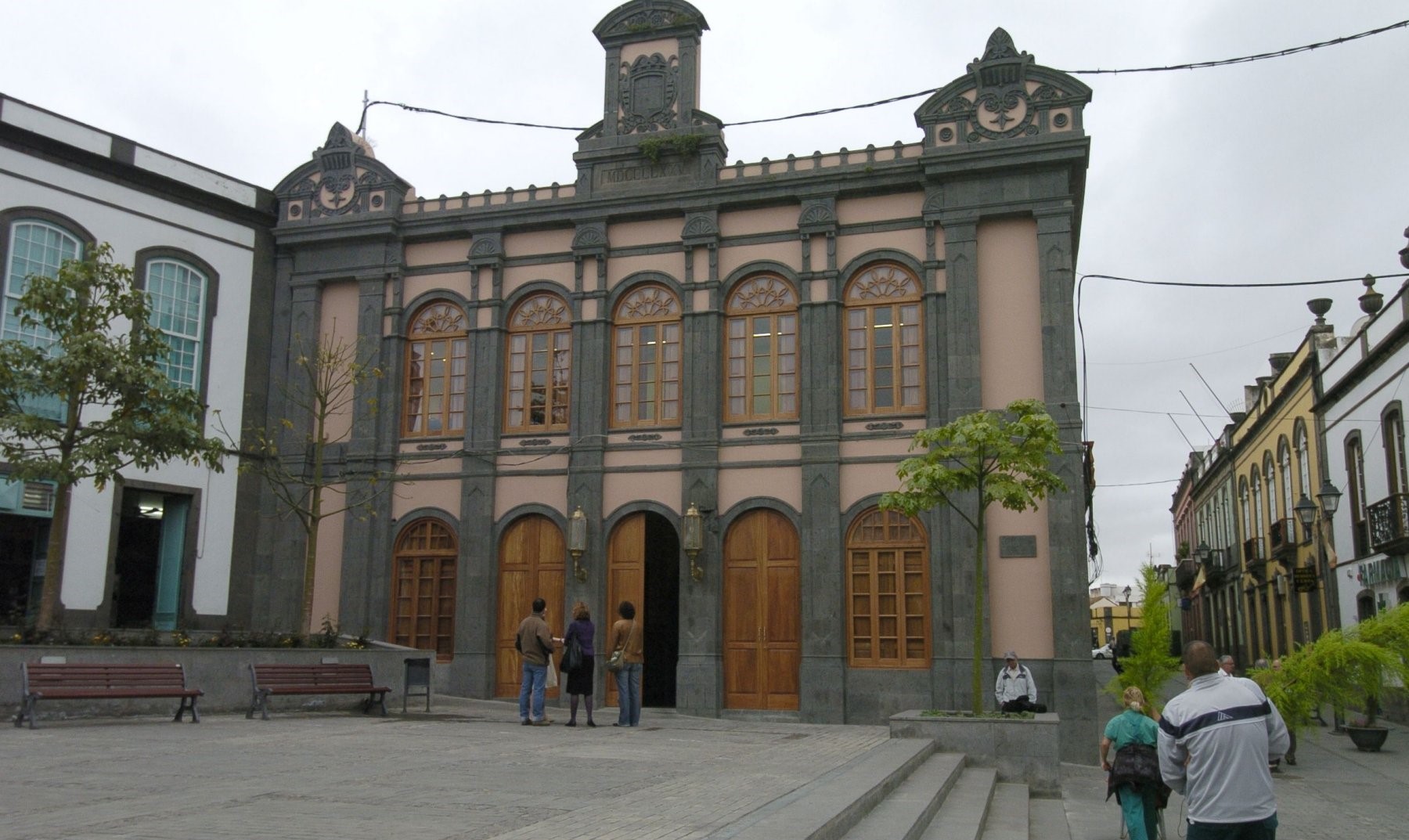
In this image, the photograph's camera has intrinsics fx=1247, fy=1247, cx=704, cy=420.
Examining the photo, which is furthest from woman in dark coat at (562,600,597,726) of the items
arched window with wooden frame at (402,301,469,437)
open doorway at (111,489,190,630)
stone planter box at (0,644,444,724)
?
open doorway at (111,489,190,630)

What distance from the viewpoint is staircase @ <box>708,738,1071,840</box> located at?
7766 mm

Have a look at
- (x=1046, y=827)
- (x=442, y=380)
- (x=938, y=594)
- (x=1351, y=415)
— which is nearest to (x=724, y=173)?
(x=442, y=380)

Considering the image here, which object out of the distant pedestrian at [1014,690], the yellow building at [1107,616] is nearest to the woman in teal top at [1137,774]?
the distant pedestrian at [1014,690]

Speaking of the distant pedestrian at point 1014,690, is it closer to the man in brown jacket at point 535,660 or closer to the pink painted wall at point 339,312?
the man in brown jacket at point 535,660

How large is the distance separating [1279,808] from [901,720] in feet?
13.8

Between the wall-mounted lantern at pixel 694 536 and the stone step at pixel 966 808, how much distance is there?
7154mm

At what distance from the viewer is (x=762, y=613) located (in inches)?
789

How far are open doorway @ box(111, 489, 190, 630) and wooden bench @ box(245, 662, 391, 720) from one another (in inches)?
214

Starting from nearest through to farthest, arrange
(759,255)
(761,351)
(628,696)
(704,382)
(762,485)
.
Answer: (628,696)
(762,485)
(704,382)
(761,351)
(759,255)

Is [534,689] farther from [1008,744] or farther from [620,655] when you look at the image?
[1008,744]

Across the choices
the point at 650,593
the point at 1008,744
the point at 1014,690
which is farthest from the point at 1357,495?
the point at 1008,744

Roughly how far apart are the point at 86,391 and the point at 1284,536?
28.4m

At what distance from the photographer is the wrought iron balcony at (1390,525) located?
74.2ft

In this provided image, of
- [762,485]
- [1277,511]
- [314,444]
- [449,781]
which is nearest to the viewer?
[449,781]
